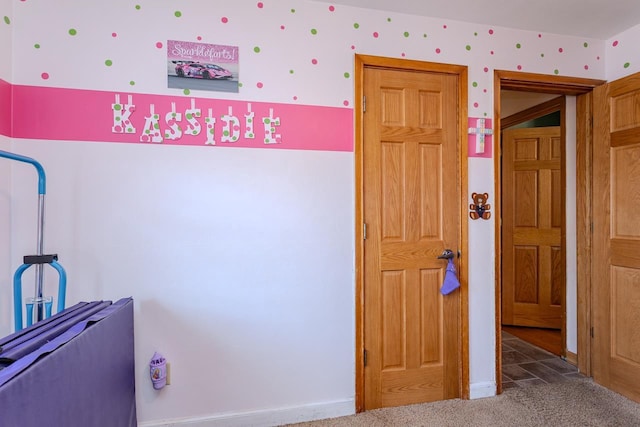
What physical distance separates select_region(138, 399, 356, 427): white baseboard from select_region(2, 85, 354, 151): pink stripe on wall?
1532 millimetres

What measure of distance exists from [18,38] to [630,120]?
358 cm

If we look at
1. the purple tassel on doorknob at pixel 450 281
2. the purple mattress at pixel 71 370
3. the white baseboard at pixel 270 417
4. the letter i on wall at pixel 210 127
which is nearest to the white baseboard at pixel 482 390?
the purple tassel on doorknob at pixel 450 281

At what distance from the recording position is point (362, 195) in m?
2.08

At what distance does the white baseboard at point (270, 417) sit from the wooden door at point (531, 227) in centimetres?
255

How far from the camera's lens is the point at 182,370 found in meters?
1.87

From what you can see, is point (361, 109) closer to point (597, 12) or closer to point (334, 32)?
point (334, 32)

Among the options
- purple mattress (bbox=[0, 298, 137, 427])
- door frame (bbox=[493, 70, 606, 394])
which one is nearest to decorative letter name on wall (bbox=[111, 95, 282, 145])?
purple mattress (bbox=[0, 298, 137, 427])

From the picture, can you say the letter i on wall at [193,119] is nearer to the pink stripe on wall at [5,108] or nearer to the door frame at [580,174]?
the pink stripe on wall at [5,108]

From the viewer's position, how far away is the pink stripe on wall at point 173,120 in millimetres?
1712

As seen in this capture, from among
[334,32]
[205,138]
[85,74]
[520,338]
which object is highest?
[334,32]

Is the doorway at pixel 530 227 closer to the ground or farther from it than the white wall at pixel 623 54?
closer to the ground

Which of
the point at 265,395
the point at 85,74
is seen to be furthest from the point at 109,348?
the point at 85,74

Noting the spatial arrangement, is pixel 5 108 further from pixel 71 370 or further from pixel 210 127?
pixel 71 370

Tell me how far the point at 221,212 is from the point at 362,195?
85cm
